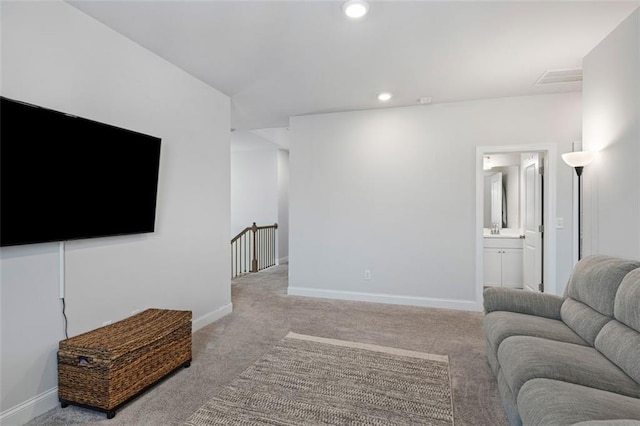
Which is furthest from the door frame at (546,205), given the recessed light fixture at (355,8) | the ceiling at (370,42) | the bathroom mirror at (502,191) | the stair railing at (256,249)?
the stair railing at (256,249)

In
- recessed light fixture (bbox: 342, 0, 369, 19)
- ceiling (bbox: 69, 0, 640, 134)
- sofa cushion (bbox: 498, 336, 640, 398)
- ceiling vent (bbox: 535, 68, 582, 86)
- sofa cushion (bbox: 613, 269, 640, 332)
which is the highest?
ceiling (bbox: 69, 0, 640, 134)

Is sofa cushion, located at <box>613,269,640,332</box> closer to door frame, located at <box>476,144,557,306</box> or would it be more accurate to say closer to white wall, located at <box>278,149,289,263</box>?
door frame, located at <box>476,144,557,306</box>

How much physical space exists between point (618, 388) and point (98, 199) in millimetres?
3141

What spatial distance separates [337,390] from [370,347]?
803mm

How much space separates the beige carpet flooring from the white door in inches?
46.4

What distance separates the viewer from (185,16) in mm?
2428

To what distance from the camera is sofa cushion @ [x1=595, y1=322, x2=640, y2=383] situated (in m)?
1.62

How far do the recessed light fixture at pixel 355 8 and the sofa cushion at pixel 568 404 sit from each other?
92.3 inches

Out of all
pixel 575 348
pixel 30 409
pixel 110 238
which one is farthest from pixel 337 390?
pixel 110 238

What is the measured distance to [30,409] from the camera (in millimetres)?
2039

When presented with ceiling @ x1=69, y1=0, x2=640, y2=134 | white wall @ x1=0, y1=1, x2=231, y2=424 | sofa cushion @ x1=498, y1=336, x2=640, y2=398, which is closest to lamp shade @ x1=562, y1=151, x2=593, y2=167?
ceiling @ x1=69, y1=0, x2=640, y2=134

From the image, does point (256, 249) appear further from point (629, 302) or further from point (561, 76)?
point (629, 302)

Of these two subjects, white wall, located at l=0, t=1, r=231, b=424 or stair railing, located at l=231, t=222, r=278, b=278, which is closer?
white wall, located at l=0, t=1, r=231, b=424

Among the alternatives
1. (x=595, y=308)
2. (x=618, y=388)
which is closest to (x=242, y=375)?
(x=618, y=388)
